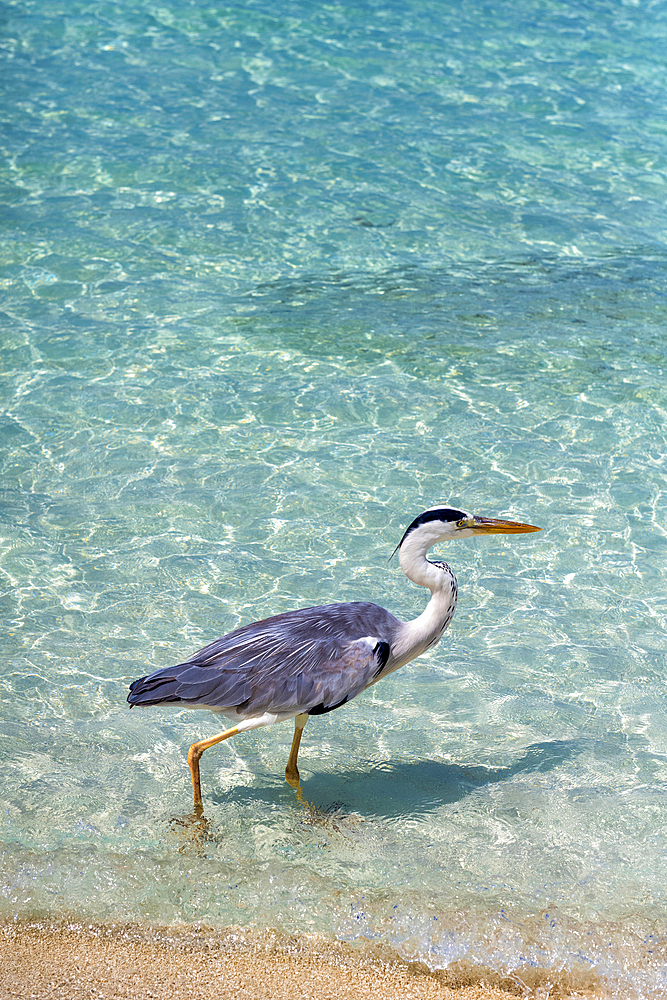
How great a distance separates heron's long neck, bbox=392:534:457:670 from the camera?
5.47 m

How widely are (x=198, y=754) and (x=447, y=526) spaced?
180 centimetres

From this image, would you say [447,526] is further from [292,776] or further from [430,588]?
[292,776]

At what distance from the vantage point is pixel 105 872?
532cm

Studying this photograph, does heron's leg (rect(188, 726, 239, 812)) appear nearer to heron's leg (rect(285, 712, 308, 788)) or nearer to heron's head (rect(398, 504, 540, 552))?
heron's leg (rect(285, 712, 308, 788))

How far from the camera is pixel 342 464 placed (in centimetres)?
921

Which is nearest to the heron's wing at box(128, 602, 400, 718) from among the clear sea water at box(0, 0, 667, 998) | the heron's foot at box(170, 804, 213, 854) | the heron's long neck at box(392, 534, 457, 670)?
the heron's long neck at box(392, 534, 457, 670)

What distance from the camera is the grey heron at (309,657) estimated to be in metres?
5.29

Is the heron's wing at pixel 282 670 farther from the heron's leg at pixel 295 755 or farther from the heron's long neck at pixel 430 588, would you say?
the heron's leg at pixel 295 755

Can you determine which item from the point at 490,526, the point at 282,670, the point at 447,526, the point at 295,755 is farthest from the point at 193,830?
the point at 490,526

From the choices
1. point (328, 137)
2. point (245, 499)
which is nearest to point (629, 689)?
point (245, 499)

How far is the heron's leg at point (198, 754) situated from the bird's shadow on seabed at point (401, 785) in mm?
374

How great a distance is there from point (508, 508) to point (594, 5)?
691 inches

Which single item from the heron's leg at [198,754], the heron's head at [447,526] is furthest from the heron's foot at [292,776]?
the heron's head at [447,526]

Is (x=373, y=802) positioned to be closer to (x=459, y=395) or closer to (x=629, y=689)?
(x=629, y=689)
